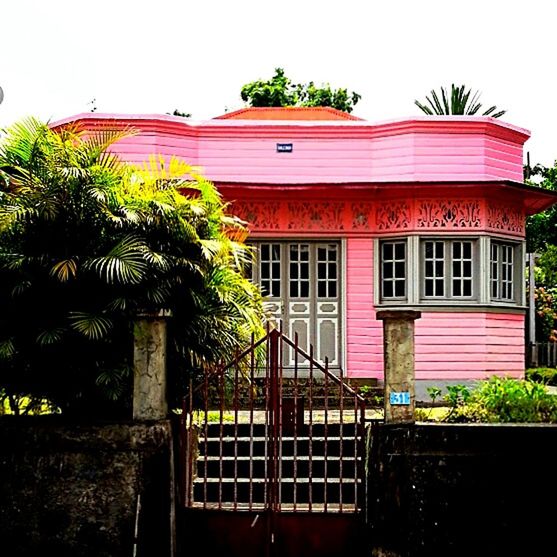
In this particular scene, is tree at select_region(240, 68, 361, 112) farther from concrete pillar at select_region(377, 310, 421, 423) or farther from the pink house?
concrete pillar at select_region(377, 310, 421, 423)

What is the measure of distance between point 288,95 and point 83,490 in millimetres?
24901

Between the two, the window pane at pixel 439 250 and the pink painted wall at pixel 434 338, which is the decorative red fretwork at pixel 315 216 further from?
the window pane at pixel 439 250

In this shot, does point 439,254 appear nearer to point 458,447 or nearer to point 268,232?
point 268,232

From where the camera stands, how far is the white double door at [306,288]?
14797 mm

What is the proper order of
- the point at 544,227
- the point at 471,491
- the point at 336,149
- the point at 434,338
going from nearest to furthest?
the point at 471,491
the point at 434,338
the point at 336,149
the point at 544,227

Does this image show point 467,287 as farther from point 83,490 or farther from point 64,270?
point 83,490

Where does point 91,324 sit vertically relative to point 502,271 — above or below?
below

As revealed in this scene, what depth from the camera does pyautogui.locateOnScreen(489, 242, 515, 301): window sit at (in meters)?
14.8

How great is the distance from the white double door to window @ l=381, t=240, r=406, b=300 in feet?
2.14

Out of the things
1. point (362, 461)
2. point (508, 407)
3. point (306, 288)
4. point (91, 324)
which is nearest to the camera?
point (91, 324)

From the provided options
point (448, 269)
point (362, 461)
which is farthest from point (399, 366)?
point (448, 269)

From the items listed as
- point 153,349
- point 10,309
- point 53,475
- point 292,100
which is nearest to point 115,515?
point 53,475

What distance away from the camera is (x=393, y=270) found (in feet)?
48.4

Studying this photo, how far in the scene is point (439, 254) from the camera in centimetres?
1459
